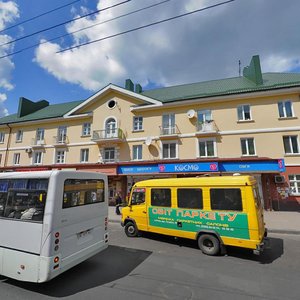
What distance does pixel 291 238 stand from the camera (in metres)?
8.03

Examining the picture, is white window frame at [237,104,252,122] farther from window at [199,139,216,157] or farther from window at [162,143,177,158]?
window at [162,143,177,158]

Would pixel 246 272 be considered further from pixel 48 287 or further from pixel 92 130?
pixel 92 130

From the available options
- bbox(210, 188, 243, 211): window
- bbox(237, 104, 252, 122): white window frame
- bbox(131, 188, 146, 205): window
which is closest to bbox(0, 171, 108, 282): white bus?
bbox(131, 188, 146, 205): window

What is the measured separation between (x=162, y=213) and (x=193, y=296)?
3.55 meters

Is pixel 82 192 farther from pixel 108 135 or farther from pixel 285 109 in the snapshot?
pixel 285 109

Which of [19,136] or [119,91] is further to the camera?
[19,136]

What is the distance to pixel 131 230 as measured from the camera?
8195 mm

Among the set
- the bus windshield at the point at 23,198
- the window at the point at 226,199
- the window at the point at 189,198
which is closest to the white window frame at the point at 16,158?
the bus windshield at the point at 23,198

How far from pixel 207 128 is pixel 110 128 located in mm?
10201

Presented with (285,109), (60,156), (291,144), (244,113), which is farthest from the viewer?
(60,156)

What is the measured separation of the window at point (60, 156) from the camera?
2229 centimetres

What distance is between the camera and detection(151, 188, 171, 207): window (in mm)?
7320

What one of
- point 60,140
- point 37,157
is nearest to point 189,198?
point 60,140

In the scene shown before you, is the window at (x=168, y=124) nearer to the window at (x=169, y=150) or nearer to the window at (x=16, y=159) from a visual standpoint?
the window at (x=169, y=150)
